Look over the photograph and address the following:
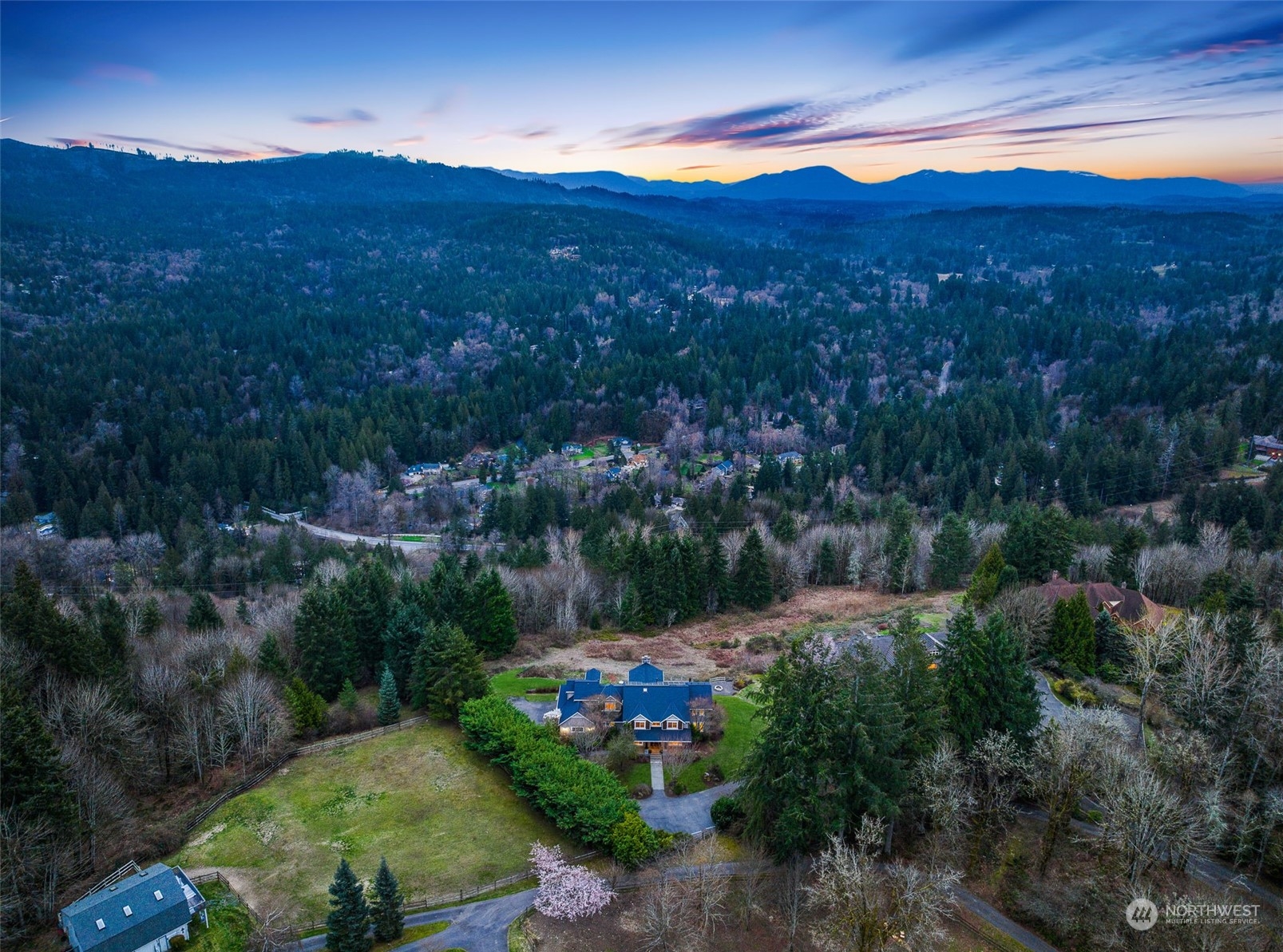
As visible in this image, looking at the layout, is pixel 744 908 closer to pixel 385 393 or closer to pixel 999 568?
pixel 999 568

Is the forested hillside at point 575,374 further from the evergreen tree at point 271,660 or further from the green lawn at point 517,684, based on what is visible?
the evergreen tree at point 271,660

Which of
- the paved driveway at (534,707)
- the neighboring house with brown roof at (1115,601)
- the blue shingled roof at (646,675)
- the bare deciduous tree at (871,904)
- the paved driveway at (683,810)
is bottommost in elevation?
the paved driveway at (534,707)

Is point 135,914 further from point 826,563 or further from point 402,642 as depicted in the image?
point 826,563

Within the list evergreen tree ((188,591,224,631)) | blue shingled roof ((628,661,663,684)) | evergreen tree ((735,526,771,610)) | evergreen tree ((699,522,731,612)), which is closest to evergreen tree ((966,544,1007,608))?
evergreen tree ((735,526,771,610))

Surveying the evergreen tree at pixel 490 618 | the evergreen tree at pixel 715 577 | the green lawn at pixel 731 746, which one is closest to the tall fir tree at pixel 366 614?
the evergreen tree at pixel 490 618

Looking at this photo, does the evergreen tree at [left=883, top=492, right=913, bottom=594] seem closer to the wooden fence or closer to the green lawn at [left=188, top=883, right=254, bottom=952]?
the wooden fence
